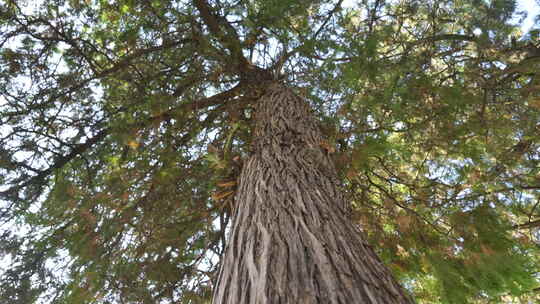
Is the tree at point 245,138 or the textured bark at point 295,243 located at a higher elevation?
the tree at point 245,138

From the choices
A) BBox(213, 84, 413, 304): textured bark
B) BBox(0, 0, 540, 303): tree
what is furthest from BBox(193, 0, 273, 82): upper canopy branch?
BBox(213, 84, 413, 304): textured bark

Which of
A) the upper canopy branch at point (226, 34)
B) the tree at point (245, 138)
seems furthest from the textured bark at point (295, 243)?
the upper canopy branch at point (226, 34)

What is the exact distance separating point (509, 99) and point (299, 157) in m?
2.13

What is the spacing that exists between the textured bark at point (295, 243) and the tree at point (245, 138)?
5 centimetres

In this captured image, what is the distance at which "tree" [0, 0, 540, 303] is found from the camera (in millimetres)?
2266

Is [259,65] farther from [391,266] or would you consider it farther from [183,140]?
[391,266]

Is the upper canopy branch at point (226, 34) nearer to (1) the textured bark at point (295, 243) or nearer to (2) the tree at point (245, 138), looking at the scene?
(2) the tree at point (245, 138)

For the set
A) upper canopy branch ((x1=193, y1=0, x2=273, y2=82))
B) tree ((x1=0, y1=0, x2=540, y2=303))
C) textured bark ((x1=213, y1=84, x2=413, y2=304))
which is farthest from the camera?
upper canopy branch ((x1=193, y1=0, x2=273, y2=82))

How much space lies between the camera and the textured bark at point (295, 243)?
3.04 ft

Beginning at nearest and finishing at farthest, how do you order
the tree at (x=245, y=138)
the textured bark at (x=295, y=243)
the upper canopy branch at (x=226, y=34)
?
the textured bark at (x=295, y=243) < the tree at (x=245, y=138) < the upper canopy branch at (x=226, y=34)

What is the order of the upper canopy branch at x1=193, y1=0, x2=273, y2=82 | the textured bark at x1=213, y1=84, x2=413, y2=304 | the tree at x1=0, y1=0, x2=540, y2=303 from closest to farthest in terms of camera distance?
1. the textured bark at x1=213, y1=84, x2=413, y2=304
2. the tree at x1=0, y1=0, x2=540, y2=303
3. the upper canopy branch at x1=193, y1=0, x2=273, y2=82

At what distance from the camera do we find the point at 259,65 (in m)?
3.79

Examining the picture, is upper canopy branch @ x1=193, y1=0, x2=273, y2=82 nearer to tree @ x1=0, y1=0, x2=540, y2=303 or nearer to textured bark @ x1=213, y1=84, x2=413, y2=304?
tree @ x1=0, y1=0, x2=540, y2=303

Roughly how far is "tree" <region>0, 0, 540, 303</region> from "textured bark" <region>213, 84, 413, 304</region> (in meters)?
0.05
